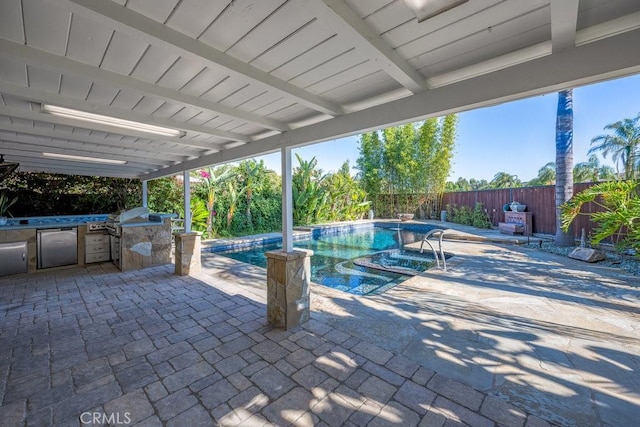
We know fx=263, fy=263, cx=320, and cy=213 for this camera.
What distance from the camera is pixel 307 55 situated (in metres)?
1.94

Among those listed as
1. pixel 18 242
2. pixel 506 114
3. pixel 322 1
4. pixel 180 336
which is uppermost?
pixel 506 114

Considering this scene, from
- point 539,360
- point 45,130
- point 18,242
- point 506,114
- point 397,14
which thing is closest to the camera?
point 397,14

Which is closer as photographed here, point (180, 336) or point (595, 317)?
point (180, 336)

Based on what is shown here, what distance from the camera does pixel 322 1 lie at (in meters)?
1.30

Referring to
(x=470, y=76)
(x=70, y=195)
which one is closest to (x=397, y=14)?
(x=470, y=76)

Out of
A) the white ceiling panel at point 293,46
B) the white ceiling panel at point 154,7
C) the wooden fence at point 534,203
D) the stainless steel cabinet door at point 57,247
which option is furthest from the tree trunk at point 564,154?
the stainless steel cabinet door at point 57,247

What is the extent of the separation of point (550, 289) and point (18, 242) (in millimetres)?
9889

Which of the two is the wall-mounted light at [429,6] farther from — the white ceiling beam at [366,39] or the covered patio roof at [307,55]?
the white ceiling beam at [366,39]

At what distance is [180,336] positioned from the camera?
2.93 metres

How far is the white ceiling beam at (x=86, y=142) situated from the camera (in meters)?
3.45

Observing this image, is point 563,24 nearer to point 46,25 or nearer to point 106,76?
point 46,25

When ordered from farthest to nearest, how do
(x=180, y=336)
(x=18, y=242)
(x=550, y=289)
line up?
(x=18, y=242), (x=550, y=289), (x=180, y=336)

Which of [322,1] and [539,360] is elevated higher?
[322,1]

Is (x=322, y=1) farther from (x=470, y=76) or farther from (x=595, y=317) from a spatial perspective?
(x=595, y=317)
